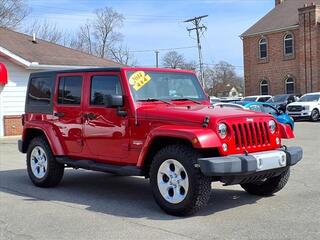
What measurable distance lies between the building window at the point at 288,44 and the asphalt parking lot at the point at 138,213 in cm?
3659

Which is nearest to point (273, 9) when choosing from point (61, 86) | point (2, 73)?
point (2, 73)

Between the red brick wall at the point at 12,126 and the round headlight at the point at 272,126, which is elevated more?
the round headlight at the point at 272,126

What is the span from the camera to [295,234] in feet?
18.8

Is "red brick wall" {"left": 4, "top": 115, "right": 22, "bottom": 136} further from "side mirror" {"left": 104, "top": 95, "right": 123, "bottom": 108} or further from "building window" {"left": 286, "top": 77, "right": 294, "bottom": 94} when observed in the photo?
"building window" {"left": 286, "top": 77, "right": 294, "bottom": 94}

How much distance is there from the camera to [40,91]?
9.35 m

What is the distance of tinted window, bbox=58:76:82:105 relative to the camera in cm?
846

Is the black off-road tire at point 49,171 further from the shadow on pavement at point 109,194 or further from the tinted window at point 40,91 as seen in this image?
the tinted window at point 40,91

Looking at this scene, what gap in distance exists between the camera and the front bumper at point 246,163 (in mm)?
6206

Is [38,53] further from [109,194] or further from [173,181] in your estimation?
[173,181]

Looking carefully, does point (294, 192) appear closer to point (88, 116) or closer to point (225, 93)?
point (88, 116)

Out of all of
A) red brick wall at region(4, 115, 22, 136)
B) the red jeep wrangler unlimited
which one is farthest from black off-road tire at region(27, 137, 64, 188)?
red brick wall at region(4, 115, 22, 136)

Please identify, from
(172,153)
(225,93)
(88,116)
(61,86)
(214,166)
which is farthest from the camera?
(225,93)

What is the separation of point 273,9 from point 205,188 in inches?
1800

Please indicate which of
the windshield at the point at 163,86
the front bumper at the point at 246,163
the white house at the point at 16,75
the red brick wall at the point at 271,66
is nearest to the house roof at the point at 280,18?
the red brick wall at the point at 271,66
